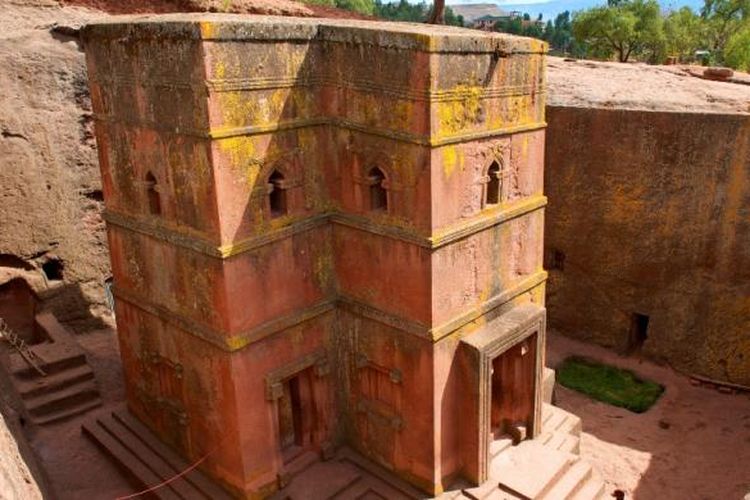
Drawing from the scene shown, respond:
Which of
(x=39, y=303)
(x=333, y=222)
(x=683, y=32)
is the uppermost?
(x=683, y=32)

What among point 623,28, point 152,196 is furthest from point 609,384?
point 623,28

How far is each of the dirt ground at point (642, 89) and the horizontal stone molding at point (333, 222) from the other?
6833 millimetres

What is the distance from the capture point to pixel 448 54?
7.71 metres

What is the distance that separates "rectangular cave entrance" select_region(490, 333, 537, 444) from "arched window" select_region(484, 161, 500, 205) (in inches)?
93.3

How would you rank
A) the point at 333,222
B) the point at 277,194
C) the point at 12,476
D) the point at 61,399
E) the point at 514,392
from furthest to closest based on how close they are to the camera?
the point at 61,399
the point at 514,392
the point at 333,222
the point at 277,194
the point at 12,476

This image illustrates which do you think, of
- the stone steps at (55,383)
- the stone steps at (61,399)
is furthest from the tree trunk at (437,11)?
the stone steps at (61,399)

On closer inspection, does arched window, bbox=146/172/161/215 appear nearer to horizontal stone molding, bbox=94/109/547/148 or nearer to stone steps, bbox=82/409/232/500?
horizontal stone molding, bbox=94/109/547/148

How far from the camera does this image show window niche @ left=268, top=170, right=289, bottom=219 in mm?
8570

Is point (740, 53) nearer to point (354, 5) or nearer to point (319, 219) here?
point (354, 5)

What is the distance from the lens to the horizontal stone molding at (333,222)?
8180 millimetres

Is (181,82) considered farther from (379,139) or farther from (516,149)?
(516,149)

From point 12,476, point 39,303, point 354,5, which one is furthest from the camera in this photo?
point 354,5

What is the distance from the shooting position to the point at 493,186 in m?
9.13

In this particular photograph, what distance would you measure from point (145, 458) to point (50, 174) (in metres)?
7.31
